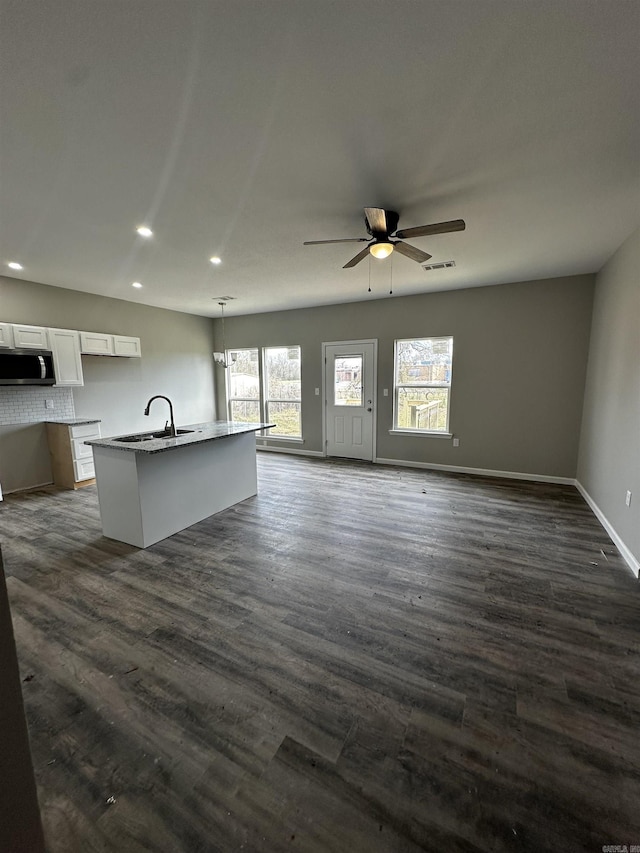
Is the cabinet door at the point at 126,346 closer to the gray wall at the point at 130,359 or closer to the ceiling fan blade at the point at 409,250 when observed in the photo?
the gray wall at the point at 130,359

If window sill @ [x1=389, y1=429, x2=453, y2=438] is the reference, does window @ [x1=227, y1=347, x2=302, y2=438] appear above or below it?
above

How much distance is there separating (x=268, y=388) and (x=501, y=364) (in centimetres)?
417

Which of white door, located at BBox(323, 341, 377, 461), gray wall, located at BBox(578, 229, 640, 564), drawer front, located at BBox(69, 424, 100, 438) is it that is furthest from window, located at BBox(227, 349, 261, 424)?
gray wall, located at BBox(578, 229, 640, 564)

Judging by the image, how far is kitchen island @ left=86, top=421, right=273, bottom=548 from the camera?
303cm

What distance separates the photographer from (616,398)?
10.9 ft

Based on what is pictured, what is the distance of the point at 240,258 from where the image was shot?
3.72 m

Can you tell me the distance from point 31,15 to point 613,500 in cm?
481

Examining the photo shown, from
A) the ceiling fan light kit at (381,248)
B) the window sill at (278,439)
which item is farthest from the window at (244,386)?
A: the ceiling fan light kit at (381,248)

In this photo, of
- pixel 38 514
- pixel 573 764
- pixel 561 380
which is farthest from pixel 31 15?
pixel 561 380

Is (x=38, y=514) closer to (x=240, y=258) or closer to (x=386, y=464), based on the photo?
(x=240, y=258)

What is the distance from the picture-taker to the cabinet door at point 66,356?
4.59 meters

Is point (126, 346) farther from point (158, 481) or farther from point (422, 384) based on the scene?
point (422, 384)

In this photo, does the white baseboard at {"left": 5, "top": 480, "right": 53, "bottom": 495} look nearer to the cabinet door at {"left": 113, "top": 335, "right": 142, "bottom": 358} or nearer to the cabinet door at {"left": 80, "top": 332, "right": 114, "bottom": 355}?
the cabinet door at {"left": 80, "top": 332, "right": 114, "bottom": 355}

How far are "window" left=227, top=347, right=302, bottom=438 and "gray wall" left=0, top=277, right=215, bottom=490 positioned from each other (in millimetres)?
590
